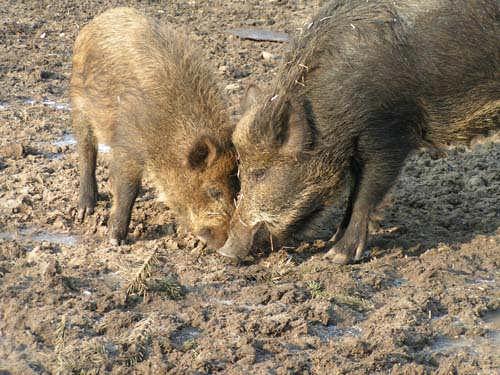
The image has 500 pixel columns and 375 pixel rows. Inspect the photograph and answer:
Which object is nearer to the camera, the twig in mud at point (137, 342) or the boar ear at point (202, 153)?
the twig in mud at point (137, 342)

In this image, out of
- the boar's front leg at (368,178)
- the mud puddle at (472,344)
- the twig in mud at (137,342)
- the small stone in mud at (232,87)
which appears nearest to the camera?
the twig in mud at (137,342)

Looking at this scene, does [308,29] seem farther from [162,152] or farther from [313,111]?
[162,152]

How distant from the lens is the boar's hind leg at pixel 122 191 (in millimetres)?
5941

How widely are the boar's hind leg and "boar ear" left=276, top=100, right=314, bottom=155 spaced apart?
122 centimetres

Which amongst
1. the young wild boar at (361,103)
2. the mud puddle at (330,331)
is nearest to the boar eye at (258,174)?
the young wild boar at (361,103)

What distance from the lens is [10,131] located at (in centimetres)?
754

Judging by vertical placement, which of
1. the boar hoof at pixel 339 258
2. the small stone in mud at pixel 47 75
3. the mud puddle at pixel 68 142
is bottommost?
the small stone in mud at pixel 47 75

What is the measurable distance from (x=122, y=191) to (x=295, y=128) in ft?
4.77

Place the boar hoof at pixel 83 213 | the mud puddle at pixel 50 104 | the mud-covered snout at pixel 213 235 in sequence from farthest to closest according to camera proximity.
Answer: the mud puddle at pixel 50 104 < the boar hoof at pixel 83 213 < the mud-covered snout at pixel 213 235

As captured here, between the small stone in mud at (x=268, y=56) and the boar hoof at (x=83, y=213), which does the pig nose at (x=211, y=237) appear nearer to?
the boar hoof at (x=83, y=213)

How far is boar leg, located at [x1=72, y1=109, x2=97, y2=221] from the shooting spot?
20.9 feet

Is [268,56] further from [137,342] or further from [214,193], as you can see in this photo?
[137,342]

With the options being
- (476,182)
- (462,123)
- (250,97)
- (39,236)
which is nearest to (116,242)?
(39,236)

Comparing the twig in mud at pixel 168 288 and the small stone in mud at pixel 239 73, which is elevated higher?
the twig in mud at pixel 168 288
